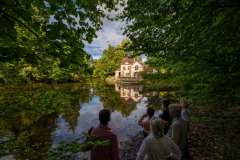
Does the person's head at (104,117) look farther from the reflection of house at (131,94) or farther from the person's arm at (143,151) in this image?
the reflection of house at (131,94)

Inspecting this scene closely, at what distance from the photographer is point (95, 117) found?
26.0 m

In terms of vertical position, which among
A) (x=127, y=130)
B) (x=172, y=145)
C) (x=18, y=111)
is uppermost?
(x=18, y=111)

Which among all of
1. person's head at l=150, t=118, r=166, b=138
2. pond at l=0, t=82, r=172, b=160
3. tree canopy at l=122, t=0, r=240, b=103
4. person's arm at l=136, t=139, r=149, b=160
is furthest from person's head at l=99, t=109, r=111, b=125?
tree canopy at l=122, t=0, r=240, b=103

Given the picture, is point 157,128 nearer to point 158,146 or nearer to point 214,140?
point 158,146

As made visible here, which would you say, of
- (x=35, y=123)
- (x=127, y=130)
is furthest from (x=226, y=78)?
(x=35, y=123)

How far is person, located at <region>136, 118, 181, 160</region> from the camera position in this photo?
176 inches

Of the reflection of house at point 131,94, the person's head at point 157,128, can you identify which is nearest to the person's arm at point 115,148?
the person's head at point 157,128

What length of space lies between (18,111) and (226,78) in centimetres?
531

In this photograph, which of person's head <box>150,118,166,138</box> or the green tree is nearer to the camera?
person's head <box>150,118,166,138</box>

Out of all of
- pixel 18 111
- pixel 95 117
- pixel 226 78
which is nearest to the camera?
A: pixel 18 111

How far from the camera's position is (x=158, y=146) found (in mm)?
4496

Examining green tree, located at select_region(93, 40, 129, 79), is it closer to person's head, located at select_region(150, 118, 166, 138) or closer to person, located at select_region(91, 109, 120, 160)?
person, located at select_region(91, 109, 120, 160)

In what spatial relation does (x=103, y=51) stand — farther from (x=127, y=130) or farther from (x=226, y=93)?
(x=226, y=93)

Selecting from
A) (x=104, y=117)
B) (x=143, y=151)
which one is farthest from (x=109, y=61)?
(x=143, y=151)
